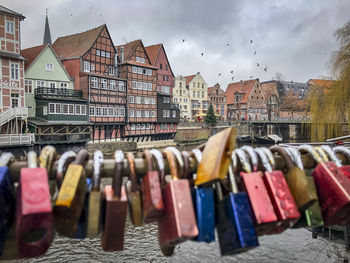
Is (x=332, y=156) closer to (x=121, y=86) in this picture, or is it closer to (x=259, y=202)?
(x=259, y=202)

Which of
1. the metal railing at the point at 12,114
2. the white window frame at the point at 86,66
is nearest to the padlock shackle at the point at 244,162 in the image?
the metal railing at the point at 12,114

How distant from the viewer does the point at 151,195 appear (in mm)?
1790

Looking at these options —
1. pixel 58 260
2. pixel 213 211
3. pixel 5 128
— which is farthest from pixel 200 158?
pixel 5 128

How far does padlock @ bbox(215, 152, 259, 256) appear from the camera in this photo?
1.81 meters

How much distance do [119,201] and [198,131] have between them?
52.4 metres

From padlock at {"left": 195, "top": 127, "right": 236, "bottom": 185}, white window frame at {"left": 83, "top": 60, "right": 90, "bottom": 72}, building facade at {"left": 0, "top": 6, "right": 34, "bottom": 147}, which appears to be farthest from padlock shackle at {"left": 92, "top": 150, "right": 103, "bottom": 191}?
white window frame at {"left": 83, "top": 60, "right": 90, "bottom": 72}

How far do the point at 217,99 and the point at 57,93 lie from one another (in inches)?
1816

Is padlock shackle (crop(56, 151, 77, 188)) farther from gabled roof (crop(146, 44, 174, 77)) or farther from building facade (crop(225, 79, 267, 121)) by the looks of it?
building facade (crop(225, 79, 267, 121))

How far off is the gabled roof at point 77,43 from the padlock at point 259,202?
38.0 metres

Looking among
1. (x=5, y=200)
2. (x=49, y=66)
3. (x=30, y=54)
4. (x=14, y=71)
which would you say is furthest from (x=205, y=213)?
(x=30, y=54)

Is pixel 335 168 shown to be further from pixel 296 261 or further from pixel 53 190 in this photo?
pixel 296 261

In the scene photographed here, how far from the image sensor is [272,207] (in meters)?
1.91

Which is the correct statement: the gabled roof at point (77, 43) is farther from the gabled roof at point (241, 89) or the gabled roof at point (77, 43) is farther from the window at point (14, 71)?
the gabled roof at point (241, 89)

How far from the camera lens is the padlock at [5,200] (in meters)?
1.63
